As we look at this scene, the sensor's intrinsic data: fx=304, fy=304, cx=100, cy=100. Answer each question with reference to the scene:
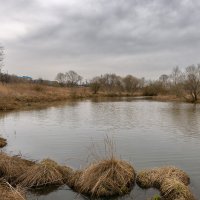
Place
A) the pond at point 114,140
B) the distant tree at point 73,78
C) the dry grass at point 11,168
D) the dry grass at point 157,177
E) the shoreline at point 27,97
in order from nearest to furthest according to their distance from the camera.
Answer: the dry grass at point 157,177 → the dry grass at point 11,168 → the pond at point 114,140 → the shoreline at point 27,97 → the distant tree at point 73,78

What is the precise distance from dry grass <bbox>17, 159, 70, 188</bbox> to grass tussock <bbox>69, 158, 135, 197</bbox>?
54 centimetres

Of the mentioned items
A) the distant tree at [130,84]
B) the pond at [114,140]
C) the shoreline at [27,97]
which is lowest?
the pond at [114,140]

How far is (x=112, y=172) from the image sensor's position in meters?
9.09

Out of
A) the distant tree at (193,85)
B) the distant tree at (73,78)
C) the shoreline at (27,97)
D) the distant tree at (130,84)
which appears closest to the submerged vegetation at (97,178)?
the shoreline at (27,97)

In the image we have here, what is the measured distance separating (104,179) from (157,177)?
1.76 m

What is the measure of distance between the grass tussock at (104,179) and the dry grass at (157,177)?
319 mm

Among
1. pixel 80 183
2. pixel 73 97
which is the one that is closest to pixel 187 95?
pixel 73 97

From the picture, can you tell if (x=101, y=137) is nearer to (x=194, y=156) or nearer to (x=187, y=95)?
(x=194, y=156)

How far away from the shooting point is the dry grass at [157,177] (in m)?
9.21

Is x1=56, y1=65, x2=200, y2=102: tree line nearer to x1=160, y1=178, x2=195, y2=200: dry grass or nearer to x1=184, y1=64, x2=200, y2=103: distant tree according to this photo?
x1=184, y1=64, x2=200, y2=103: distant tree

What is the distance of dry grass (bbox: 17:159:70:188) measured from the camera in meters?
9.22

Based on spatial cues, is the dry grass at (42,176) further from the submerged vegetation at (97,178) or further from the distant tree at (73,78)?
the distant tree at (73,78)

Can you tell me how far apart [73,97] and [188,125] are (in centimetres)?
4367

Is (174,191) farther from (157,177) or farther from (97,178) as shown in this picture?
(97,178)
